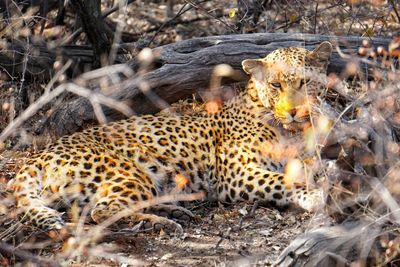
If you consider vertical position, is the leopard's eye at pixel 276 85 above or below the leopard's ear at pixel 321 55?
below

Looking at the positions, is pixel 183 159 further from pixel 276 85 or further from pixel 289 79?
pixel 289 79

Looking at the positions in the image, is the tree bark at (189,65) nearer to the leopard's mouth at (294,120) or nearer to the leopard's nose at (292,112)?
the leopard's mouth at (294,120)

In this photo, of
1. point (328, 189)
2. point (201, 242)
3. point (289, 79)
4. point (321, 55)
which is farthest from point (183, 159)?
point (328, 189)

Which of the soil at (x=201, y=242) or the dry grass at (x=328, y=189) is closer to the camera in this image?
the dry grass at (x=328, y=189)

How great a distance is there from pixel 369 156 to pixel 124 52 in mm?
5644

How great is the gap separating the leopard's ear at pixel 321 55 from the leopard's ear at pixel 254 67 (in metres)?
0.49

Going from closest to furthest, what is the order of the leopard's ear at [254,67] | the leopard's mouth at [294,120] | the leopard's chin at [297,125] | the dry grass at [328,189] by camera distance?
the dry grass at [328,189] < the leopard's mouth at [294,120] < the leopard's chin at [297,125] < the leopard's ear at [254,67]

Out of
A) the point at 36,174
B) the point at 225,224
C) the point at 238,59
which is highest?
the point at 238,59

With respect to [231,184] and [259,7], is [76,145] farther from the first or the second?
[259,7]

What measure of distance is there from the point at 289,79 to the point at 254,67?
488 mm

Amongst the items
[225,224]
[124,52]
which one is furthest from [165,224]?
[124,52]

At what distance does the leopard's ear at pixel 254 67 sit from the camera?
27.0 ft

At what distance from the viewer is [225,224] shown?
24.4 feet

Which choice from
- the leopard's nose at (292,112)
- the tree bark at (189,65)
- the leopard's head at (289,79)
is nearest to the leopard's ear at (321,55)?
the leopard's head at (289,79)
